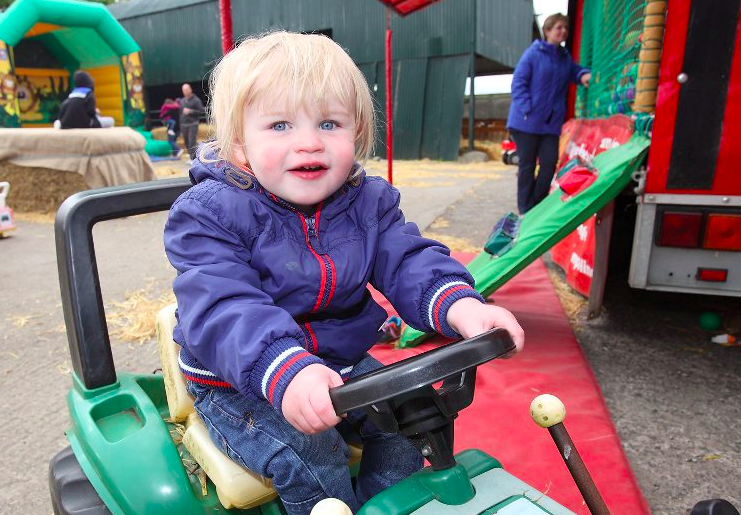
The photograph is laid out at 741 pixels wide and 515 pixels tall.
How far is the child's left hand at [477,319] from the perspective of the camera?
969mm

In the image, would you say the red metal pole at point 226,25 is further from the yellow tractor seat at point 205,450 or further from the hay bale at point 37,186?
the hay bale at point 37,186

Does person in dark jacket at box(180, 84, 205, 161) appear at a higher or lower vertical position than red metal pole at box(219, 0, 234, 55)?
lower

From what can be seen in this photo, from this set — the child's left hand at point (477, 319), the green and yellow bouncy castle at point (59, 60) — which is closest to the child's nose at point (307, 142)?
the child's left hand at point (477, 319)

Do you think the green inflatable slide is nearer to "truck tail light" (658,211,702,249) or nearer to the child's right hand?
"truck tail light" (658,211,702,249)

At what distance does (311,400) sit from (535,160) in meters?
4.25

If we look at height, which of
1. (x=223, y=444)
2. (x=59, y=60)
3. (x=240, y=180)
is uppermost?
(x=59, y=60)

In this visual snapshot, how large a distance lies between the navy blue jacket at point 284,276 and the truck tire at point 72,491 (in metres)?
0.30

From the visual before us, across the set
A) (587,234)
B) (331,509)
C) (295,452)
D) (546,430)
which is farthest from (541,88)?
(331,509)

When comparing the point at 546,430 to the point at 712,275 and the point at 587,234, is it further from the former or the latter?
the point at 587,234

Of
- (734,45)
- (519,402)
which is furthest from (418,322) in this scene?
(734,45)

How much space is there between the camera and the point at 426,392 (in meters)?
0.83

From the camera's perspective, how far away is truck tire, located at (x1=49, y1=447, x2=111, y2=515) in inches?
43.7

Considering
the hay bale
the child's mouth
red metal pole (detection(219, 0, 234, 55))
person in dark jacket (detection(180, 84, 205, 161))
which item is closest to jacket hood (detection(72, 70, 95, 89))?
the hay bale

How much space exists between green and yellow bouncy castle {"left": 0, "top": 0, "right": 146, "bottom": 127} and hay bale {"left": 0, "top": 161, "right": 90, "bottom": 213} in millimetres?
6242
